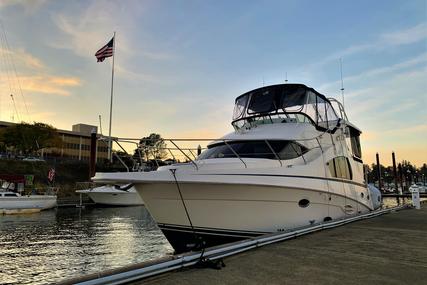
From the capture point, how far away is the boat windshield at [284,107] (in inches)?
448

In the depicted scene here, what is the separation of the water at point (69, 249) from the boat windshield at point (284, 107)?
5.37m

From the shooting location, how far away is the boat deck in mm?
4609

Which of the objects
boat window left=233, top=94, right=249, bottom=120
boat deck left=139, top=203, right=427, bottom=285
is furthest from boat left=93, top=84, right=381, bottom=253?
boat deck left=139, top=203, right=427, bottom=285

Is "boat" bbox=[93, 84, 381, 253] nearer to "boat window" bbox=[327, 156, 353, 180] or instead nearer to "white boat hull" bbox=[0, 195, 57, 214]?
"boat window" bbox=[327, 156, 353, 180]

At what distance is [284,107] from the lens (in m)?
11.5

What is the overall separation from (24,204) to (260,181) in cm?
2530

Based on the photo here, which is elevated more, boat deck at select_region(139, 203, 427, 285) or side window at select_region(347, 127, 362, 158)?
side window at select_region(347, 127, 362, 158)

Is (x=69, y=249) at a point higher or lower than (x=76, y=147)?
lower

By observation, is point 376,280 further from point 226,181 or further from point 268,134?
point 268,134

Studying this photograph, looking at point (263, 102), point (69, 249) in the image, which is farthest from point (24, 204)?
point (263, 102)

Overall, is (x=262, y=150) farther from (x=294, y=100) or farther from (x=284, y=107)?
(x=294, y=100)

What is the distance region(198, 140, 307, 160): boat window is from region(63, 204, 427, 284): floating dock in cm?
217

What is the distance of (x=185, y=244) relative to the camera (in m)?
8.60

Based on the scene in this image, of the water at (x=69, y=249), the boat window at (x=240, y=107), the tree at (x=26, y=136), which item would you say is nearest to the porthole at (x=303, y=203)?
the boat window at (x=240, y=107)
